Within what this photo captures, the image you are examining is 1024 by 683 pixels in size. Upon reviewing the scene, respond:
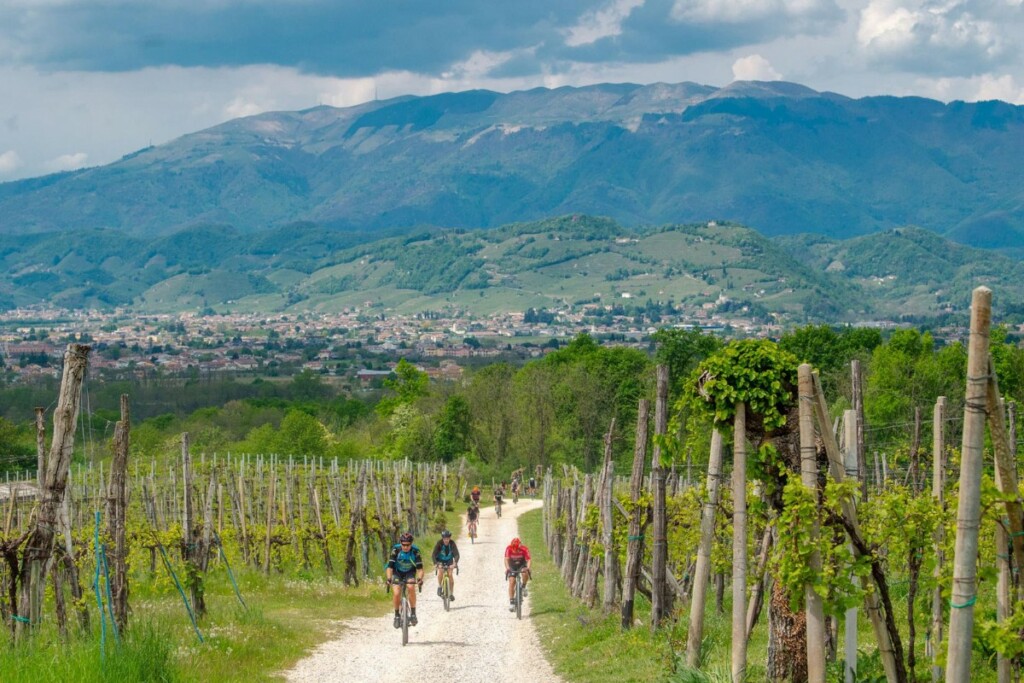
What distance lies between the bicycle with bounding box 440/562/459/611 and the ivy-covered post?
11.6 meters

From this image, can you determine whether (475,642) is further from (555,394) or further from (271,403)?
(271,403)

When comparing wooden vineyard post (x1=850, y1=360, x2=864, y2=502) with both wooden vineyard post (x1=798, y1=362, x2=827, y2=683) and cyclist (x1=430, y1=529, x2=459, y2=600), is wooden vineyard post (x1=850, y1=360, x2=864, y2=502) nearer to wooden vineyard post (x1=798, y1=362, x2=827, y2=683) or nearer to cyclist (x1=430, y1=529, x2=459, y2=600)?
wooden vineyard post (x1=798, y1=362, x2=827, y2=683)

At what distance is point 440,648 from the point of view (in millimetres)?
19688

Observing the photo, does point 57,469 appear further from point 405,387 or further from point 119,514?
point 405,387

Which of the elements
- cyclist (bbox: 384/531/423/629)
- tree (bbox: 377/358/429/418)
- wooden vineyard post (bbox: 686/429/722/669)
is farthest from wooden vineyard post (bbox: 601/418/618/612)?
tree (bbox: 377/358/429/418)

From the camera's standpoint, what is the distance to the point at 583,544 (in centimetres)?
2441

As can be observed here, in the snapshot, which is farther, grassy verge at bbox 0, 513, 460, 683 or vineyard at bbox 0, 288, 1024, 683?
grassy verge at bbox 0, 513, 460, 683

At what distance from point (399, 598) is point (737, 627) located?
27.9ft

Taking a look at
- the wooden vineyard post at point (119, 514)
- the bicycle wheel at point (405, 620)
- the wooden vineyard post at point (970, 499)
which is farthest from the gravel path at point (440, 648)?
the wooden vineyard post at point (970, 499)

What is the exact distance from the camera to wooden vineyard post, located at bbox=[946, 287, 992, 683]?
9.40 metres

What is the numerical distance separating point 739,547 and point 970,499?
4005 mm

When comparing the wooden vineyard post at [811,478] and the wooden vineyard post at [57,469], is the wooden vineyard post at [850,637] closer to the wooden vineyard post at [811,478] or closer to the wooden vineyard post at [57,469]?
the wooden vineyard post at [811,478]

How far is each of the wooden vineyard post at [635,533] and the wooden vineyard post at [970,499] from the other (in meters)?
9.22

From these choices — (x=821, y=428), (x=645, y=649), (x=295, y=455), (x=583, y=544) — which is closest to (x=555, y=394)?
(x=295, y=455)
